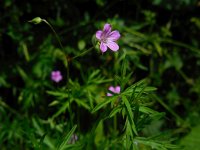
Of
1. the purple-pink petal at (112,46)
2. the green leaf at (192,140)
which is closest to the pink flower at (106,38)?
the purple-pink petal at (112,46)

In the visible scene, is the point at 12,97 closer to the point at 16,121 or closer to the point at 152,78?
the point at 16,121

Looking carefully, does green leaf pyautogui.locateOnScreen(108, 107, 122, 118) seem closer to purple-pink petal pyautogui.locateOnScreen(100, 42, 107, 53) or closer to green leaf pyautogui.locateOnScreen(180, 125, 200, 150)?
purple-pink petal pyautogui.locateOnScreen(100, 42, 107, 53)

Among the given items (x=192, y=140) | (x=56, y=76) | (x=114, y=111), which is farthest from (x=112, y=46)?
(x=192, y=140)

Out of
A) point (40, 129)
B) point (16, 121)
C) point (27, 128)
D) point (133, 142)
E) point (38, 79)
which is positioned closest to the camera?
point (133, 142)

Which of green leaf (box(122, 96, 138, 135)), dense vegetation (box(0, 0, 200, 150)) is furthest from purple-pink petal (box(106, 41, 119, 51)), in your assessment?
dense vegetation (box(0, 0, 200, 150))

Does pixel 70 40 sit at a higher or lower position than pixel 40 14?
lower

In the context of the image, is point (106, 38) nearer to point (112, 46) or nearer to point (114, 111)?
point (112, 46)

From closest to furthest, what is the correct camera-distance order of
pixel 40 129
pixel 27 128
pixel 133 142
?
pixel 133 142
pixel 27 128
pixel 40 129

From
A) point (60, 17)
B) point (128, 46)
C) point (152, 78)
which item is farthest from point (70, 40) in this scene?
point (152, 78)
